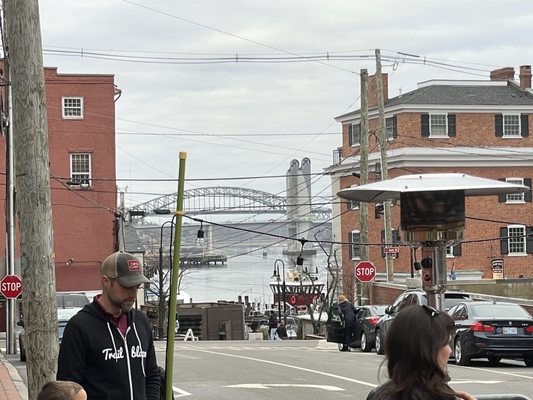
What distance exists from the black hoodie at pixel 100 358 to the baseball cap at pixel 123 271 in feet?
0.70

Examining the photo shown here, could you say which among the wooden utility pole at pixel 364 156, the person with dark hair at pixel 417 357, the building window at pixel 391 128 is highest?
the building window at pixel 391 128

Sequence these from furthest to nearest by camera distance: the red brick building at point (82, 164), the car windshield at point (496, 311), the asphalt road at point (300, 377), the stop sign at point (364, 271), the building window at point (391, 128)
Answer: the building window at point (391, 128) < the red brick building at point (82, 164) < the stop sign at point (364, 271) < the car windshield at point (496, 311) < the asphalt road at point (300, 377)

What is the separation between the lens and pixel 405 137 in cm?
6400

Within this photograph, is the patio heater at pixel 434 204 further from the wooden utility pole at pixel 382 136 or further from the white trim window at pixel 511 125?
the white trim window at pixel 511 125

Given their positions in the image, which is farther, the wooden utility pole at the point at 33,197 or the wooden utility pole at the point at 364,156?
the wooden utility pole at the point at 364,156

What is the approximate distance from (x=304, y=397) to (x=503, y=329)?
330 inches

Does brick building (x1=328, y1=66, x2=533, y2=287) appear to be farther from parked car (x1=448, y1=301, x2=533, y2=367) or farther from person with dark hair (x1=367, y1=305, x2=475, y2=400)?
person with dark hair (x1=367, y1=305, x2=475, y2=400)

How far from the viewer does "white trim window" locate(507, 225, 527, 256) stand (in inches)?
2539

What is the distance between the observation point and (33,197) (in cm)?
922

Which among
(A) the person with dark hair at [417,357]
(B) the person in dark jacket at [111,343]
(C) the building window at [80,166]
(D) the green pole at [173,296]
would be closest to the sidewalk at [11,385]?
(D) the green pole at [173,296]

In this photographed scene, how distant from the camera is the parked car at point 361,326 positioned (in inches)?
1206

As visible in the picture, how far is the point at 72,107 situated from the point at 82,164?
3.02 meters

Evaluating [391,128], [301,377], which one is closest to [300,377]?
[301,377]

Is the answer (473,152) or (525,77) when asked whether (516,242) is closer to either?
(473,152)
